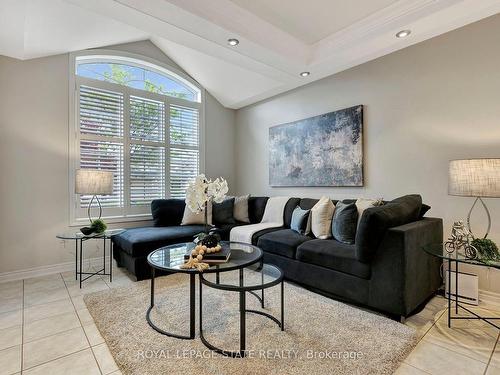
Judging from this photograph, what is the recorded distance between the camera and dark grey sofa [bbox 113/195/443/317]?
2082mm

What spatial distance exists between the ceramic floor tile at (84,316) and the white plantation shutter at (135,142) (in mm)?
1647

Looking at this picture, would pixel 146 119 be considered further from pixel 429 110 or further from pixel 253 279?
pixel 429 110

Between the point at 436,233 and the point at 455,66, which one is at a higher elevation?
the point at 455,66

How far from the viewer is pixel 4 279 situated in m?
3.06

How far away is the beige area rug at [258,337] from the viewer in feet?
5.27

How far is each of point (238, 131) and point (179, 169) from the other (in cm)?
145

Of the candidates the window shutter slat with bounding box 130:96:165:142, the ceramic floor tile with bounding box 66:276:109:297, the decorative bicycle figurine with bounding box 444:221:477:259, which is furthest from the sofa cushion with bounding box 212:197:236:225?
the decorative bicycle figurine with bounding box 444:221:477:259

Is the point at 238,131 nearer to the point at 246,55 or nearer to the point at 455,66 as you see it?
the point at 246,55

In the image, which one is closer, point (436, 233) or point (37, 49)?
point (436, 233)

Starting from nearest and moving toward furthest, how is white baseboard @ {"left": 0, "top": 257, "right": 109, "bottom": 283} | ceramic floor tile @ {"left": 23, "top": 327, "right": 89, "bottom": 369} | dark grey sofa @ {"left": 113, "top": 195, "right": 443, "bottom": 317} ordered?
ceramic floor tile @ {"left": 23, "top": 327, "right": 89, "bottom": 369} < dark grey sofa @ {"left": 113, "top": 195, "right": 443, "bottom": 317} < white baseboard @ {"left": 0, "top": 257, "right": 109, "bottom": 283}

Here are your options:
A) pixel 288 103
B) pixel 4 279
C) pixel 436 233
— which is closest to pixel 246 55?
pixel 288 103

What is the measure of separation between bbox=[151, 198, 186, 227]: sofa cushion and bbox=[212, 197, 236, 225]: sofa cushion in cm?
50

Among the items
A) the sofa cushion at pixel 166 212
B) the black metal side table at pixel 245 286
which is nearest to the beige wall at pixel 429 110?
the black metal side table at pixel 245 286

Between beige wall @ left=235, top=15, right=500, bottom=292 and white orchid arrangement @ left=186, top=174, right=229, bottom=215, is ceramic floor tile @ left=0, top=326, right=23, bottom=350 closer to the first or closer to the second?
white orchid arrangement @ left=186, top=174, right=229, bottom=215
